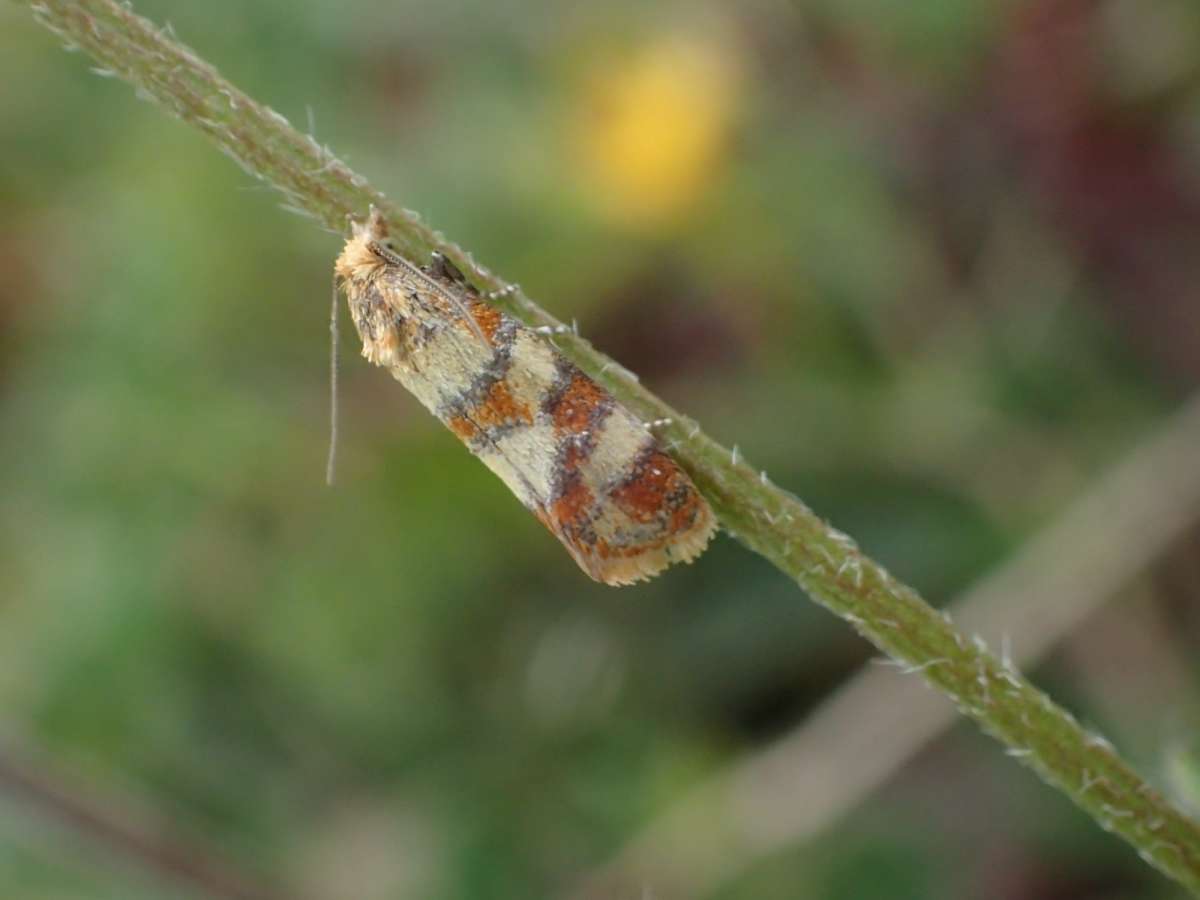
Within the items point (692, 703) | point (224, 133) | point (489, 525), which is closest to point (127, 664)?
point (489, 525)

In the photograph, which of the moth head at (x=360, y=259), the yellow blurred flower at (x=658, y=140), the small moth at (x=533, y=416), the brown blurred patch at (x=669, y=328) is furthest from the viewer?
the brown blurred patch at (x=669, y=328)

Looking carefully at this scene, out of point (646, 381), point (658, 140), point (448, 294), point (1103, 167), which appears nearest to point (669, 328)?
point (646, 381)

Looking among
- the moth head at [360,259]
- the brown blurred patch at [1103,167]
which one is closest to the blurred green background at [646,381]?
the brown blurred patch at [1103,167]

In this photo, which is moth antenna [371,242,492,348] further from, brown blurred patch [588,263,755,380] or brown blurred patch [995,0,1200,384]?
brown blurred patch [995,0,1200,384]

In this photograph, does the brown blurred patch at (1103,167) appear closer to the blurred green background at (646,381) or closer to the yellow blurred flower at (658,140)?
the blurred green background at (646,381)

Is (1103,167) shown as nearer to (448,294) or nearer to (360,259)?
(448,294)

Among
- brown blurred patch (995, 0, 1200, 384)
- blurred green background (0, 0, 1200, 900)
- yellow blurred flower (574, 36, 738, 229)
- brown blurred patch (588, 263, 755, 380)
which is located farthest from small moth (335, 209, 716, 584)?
brown blurred patch (995, 0, 1200, 384)

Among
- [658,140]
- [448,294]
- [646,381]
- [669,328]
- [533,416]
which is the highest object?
[658,140]
